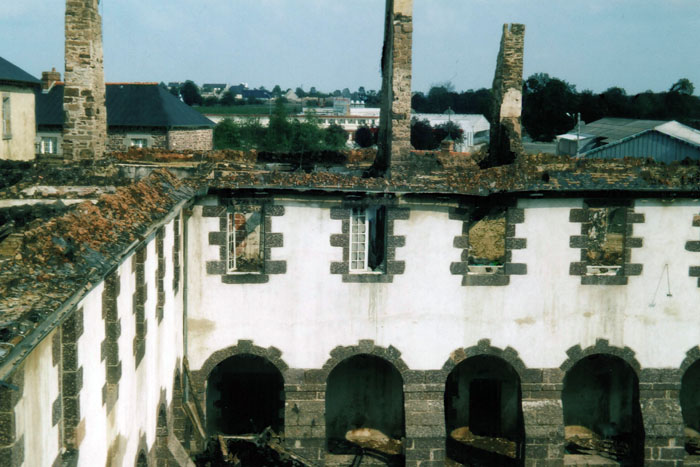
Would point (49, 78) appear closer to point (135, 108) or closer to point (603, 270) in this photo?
point (135, 108)

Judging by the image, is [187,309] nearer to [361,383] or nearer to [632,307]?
[361,383]

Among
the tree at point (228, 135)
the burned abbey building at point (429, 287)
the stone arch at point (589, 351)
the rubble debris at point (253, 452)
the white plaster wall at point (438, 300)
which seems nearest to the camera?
the rubble debris at point (253, 452)

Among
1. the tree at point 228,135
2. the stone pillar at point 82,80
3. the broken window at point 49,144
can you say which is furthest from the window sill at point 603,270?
the tree at point 228,135

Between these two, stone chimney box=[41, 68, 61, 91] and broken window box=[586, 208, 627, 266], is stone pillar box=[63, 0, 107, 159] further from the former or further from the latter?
stone chimney box=[41, 68, 61, 91]

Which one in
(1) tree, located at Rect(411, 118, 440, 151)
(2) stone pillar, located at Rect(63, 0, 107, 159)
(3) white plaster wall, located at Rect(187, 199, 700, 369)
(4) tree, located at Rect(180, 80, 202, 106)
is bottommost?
(3) white plaster wall, located at Rect(187, 199, 700, 369)

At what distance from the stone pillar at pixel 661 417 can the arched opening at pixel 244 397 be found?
273 inches

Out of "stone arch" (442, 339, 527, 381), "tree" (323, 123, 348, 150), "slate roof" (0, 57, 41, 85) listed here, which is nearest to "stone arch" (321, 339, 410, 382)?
"stone arch" (442, 339, 527, 381)

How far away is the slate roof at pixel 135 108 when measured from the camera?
45.3m

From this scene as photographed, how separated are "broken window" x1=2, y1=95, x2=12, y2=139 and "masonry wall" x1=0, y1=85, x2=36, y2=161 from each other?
0.28 ft

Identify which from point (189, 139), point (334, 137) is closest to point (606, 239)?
point (189, 139)

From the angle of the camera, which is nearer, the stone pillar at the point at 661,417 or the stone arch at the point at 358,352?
the stone arch at the point at 358,352

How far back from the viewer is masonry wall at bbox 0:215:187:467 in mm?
7168

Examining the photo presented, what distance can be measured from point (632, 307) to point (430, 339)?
379 centimetres

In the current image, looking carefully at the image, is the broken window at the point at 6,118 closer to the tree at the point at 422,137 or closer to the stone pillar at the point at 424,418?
the stone pillar at the point at 424,418
